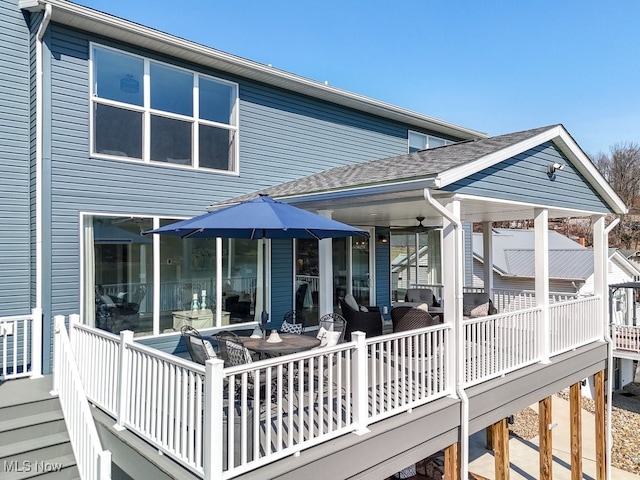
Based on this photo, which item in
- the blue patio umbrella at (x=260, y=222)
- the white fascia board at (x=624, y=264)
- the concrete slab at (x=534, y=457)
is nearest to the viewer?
the blue patio umbrella at (x=260, y=222)

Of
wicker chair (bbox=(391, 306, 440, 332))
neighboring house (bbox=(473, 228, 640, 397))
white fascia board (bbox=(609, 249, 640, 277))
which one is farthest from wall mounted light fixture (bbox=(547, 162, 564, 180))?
white fascia board (bbox=(609, 249, 640, 277))

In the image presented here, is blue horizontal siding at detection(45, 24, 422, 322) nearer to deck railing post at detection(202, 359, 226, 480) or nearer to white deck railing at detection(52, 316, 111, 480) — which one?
white deck railing at detection(52, 316, 111, 480)

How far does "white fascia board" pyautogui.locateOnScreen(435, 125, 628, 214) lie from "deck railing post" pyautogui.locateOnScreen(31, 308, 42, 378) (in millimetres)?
5346

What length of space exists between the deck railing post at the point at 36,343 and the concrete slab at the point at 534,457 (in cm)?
877

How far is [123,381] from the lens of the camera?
4438 mm

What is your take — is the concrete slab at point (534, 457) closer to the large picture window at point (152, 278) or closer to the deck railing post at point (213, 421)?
the large picture window at point (152, 278)

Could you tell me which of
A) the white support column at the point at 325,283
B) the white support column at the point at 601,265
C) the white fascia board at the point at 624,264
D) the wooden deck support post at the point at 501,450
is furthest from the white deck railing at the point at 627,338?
the white support column at the point at 325,283

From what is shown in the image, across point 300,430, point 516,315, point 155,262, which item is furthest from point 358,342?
point 155,262

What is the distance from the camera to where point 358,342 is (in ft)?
14.3

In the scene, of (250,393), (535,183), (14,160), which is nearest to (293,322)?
(250,393)

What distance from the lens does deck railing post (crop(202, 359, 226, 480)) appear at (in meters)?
3.29

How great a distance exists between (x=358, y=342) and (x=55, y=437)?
3.57m

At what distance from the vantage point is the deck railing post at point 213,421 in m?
3.29

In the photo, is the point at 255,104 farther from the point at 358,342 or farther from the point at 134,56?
the point at 358,342
